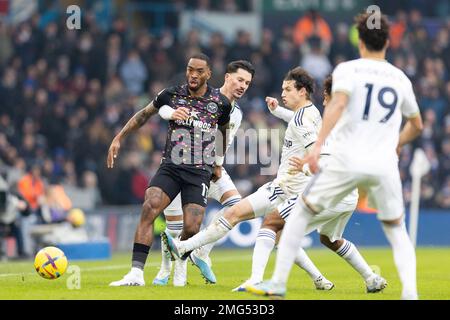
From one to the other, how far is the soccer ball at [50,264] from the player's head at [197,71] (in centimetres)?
240

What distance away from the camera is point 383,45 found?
9.95 metres

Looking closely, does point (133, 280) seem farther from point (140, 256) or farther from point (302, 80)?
point (302, 80)

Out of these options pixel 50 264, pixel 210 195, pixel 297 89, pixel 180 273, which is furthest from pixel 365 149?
pixel 210 195

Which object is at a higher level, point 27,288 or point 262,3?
point 262,3

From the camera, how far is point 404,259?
9.93 m

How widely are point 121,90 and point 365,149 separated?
16.6 m

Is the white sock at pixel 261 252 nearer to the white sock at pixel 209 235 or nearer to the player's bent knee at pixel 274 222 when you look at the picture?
the player's bent knee at pixel 274 222

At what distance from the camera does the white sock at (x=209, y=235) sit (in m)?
11.9

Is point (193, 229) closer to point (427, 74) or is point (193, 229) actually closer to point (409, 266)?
point (409, 266)

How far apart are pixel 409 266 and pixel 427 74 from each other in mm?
18932

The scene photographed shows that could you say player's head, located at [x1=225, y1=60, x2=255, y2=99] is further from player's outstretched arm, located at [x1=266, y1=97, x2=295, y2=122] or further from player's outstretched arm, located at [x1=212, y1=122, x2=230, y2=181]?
player's outstretched arm, located at [x1=212, y1=122, x2=230, y2=181]

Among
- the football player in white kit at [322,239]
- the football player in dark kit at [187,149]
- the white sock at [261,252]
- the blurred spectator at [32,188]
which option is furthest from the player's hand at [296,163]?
the blurred spectator at [32,188]

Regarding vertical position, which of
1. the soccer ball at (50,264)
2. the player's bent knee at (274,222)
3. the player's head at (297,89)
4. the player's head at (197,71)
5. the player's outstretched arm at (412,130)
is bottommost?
the soccer ball at (50,264)
